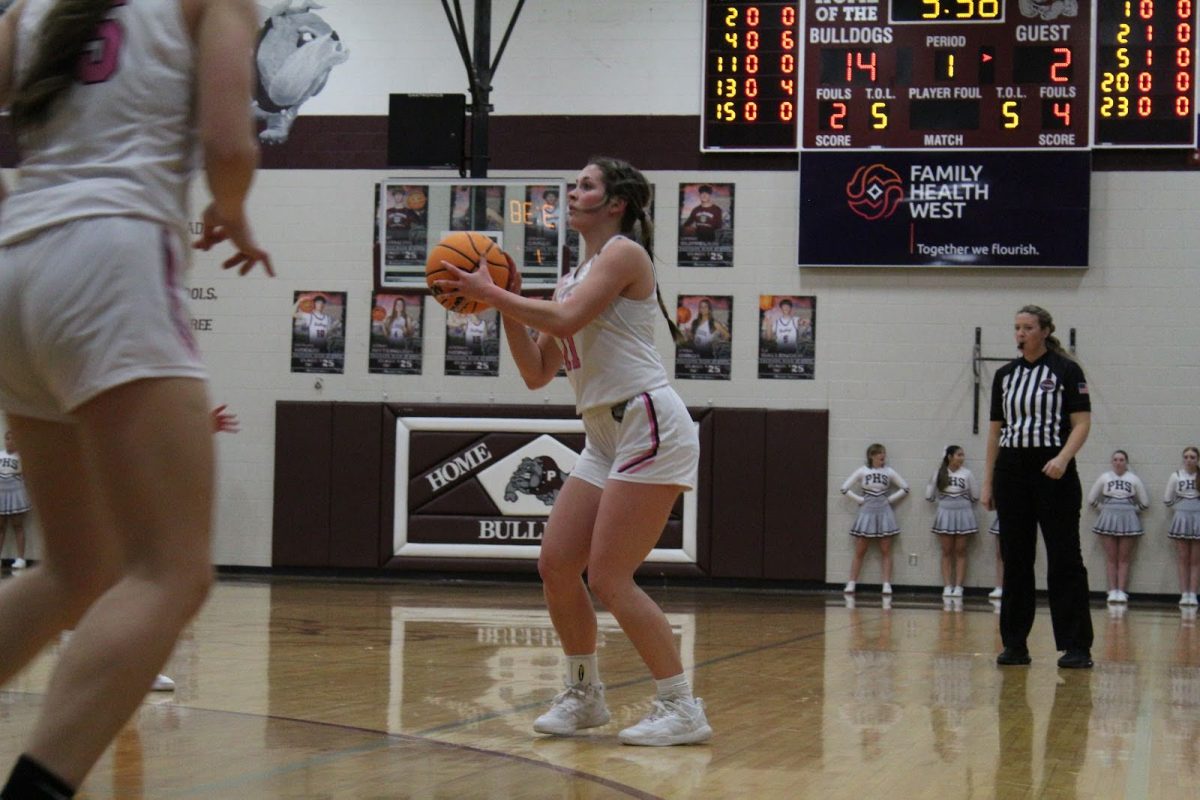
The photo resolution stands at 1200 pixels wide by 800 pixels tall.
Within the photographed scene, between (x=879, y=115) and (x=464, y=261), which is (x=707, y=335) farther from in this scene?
(x=464, y=261)

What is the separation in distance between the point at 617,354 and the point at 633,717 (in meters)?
1.46

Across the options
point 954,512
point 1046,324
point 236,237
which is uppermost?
point 1046,324

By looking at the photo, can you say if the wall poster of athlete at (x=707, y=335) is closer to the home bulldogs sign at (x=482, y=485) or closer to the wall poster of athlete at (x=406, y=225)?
the home bulldogs sign at (x=482, y=485)

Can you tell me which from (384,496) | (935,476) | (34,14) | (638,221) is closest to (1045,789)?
(638,221)

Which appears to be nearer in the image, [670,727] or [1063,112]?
[670,727]

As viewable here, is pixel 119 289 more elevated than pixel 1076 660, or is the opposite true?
pixel 119 289

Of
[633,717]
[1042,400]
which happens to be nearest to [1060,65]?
[1042,400]

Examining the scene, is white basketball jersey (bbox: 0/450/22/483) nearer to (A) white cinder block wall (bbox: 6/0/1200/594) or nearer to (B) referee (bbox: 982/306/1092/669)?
(A) white cinder block wall (bbox: 6/0/1200/594)

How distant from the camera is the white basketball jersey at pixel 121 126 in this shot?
95.4 inches

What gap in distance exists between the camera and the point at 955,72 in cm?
1423

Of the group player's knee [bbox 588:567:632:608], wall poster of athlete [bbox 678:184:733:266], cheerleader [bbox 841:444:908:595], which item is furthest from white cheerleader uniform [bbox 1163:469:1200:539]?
player's knee [bbox 588:567:632:608]

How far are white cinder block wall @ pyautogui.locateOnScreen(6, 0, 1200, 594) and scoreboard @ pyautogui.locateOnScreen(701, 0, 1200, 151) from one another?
0.59m

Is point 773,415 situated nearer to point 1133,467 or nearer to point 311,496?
point 1133,467

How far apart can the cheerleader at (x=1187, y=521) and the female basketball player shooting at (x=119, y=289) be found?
13222 mm
